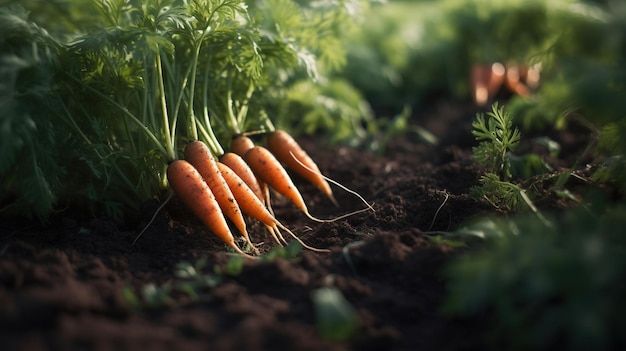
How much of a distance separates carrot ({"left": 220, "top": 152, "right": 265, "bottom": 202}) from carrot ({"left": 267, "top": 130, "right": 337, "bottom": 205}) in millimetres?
404

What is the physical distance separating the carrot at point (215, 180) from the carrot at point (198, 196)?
0.36 ft

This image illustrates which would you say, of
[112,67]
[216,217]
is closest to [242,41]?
[112,67]

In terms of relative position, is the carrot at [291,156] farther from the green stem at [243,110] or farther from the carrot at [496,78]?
the carrot at [496,78]

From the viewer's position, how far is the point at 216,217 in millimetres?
3119

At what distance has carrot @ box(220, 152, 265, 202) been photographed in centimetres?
353

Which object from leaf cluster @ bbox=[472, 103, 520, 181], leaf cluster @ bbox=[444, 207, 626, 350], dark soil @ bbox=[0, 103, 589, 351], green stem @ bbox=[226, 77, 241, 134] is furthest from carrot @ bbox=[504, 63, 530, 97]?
leaf cluster @ bbox=[444, 207, 626, 350]

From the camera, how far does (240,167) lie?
3.54m

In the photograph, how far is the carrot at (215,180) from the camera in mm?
3277

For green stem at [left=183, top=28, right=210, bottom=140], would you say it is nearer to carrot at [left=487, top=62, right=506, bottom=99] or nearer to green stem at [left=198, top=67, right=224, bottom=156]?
green stem at [left=198, top=67, right=224, bottom=156]

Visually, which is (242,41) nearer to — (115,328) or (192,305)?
(192,305)

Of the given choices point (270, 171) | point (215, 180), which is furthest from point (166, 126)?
point (270, 171)

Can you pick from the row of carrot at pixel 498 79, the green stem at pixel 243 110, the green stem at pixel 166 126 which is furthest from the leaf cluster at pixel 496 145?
the row of carrot at pixel 498 79

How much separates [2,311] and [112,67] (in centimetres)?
161

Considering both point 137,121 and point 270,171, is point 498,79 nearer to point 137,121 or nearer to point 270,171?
point 270,171
